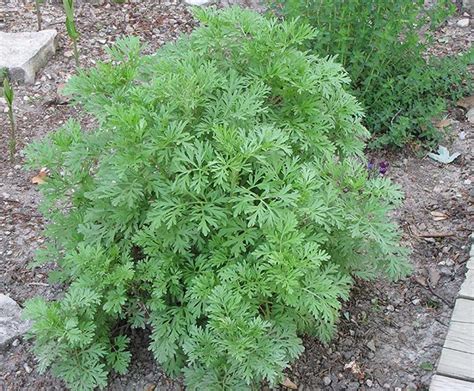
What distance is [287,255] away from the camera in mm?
2414

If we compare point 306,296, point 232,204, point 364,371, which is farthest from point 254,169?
point 364,371

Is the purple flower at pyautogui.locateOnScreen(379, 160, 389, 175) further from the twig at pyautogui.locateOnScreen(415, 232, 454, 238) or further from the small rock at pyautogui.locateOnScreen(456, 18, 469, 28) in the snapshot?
the small rock at pyautogui.locateOnScreen(456, 18, 469, 28)

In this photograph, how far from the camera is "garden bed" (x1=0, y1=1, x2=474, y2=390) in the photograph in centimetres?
300

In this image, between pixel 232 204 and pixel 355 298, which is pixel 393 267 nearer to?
pixel 355 298

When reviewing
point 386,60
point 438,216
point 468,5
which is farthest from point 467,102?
point 468,5

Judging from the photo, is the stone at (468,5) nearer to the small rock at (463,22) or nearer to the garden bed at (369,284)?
the small rock at (463,22)

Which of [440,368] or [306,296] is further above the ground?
[306,296]

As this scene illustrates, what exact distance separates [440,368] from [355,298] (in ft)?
2.02

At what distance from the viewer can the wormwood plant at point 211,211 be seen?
→ 7.97ft

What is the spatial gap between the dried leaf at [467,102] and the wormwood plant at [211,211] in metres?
Result: 2.04

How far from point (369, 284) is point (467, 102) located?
1868mm

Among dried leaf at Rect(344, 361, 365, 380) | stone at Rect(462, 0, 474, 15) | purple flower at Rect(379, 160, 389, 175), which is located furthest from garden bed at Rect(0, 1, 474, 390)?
stone at Rect(462, 0, 474, 15)

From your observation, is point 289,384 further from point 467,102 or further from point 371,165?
point 467,102

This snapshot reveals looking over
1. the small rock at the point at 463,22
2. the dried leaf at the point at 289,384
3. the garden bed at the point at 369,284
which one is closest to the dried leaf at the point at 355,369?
the garden bed at the point at 369,284
